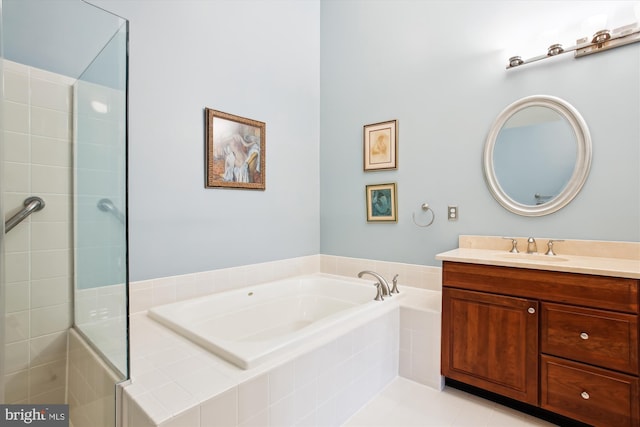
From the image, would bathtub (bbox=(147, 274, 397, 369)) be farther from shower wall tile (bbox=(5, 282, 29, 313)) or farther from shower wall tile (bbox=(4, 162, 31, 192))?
shower wall tile (bbox=(4, 162, 31, 192))

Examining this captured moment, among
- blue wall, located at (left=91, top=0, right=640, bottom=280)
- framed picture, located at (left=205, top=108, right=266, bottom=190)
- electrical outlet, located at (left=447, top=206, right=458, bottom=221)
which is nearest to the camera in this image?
blue wall, located at (left=91, top=0, right=640, bottom=280)

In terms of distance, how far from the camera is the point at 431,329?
6.44 feet

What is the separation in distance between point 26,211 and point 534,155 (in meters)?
2.94

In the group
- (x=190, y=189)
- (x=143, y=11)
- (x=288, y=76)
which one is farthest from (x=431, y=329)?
(x=143, y=11)

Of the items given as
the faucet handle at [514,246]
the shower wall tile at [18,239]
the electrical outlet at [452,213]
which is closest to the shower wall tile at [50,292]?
the shower wall tile at [18,239]

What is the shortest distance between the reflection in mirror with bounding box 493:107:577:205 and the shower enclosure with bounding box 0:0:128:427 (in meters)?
2.30

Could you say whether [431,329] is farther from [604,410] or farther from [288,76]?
[288,76]

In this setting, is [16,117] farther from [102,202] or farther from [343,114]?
[343,114]

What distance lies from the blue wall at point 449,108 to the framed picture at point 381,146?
0.06 meters

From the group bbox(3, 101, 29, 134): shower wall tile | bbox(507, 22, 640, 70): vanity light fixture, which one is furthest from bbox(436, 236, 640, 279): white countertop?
bbox(3, 101, 29, 134): shower wall tile

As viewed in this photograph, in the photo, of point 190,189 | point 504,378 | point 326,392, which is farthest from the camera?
point 190,189

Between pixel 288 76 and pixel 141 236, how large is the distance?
1.86m

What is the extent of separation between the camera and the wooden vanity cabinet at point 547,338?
1.38m

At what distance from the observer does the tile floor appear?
1625 mm
